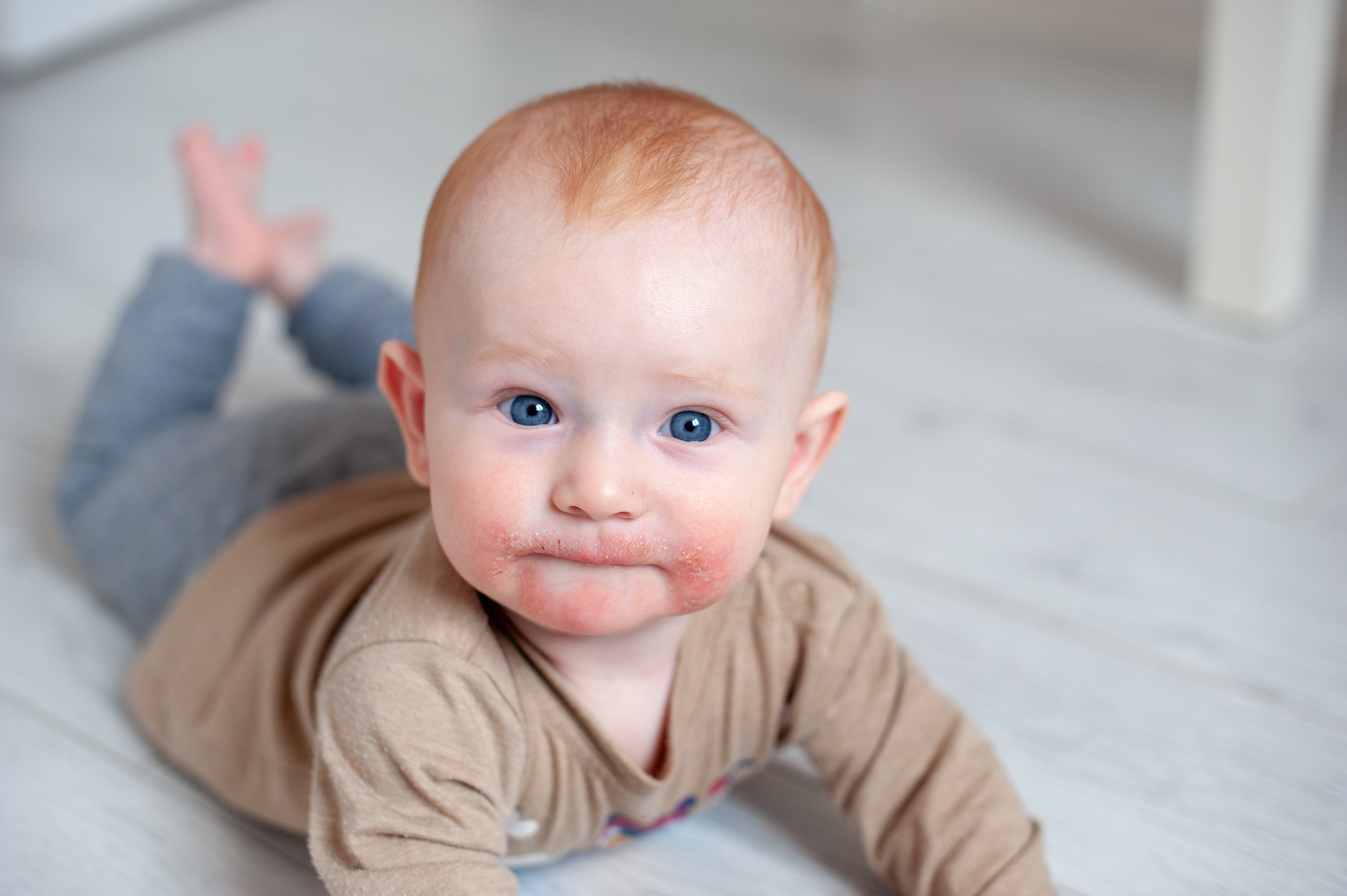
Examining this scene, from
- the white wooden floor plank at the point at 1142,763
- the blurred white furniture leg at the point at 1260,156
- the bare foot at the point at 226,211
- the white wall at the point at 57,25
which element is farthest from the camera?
the white wall at the point at 57,25

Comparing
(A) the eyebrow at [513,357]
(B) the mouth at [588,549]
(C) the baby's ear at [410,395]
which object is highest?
(A) the eyebrow at [513,357]

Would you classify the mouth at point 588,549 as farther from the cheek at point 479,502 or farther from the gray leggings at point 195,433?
the gray leggings at point 195,433

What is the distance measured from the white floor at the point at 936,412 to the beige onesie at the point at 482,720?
0.18 feet

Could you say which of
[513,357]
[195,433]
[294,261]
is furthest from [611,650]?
[294,261]

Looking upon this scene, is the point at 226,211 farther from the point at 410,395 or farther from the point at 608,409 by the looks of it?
the point at 608,409

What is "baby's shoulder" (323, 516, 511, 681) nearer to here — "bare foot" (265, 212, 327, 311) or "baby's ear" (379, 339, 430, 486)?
"baby's ear" (379, 339, 430, 486)

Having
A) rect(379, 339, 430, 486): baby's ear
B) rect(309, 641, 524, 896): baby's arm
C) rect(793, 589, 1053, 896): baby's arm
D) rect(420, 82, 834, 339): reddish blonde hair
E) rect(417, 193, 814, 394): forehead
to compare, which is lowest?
rect(793, 589, 1053, 896): baby's arm

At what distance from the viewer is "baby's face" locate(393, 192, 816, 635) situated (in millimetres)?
520

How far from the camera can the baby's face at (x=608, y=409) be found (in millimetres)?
520

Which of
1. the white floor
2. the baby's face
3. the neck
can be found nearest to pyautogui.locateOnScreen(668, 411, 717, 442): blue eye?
the baby's face

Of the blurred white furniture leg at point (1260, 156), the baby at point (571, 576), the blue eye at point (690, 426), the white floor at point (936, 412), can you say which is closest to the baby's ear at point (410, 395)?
the baby at point (571, 576)

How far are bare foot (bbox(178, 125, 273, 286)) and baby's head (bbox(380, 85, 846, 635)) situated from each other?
514 mm

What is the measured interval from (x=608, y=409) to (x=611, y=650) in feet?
0.53

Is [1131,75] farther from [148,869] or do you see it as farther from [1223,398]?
[148,869]
